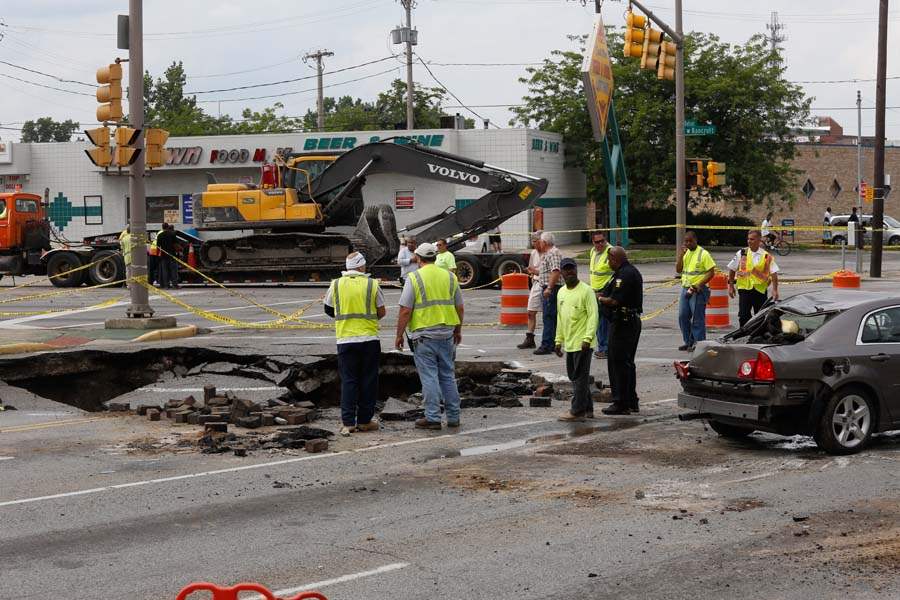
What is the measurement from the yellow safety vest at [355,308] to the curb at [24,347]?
7.43 metres

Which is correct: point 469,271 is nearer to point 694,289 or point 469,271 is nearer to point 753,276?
point 694,289

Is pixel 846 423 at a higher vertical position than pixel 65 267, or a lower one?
lower

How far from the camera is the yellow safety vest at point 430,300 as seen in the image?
11.8 m

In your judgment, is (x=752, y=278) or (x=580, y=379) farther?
(x=752, y=278)

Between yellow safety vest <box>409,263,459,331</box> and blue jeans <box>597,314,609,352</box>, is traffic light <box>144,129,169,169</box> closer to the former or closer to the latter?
blue jeans <box>597,314,609,352</box>

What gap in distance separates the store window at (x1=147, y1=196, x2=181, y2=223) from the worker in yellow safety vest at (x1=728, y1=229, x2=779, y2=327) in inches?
1534

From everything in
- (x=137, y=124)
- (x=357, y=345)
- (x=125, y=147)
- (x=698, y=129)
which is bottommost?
(x=357, y=345)

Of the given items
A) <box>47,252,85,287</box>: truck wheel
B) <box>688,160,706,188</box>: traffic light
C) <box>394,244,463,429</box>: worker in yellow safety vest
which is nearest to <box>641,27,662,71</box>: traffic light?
<box>688,160,706,188</box>: traffic light

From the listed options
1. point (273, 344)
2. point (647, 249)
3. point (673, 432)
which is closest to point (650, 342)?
point (273, 344)

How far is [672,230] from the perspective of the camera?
54.4 meters

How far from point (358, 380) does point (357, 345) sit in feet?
1.11

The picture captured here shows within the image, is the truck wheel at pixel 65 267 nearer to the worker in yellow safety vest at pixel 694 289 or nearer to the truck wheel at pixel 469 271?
the truck wheel at pixel 469 271

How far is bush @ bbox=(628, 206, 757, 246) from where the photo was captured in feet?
177

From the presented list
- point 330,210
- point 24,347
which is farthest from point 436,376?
point 330,210
